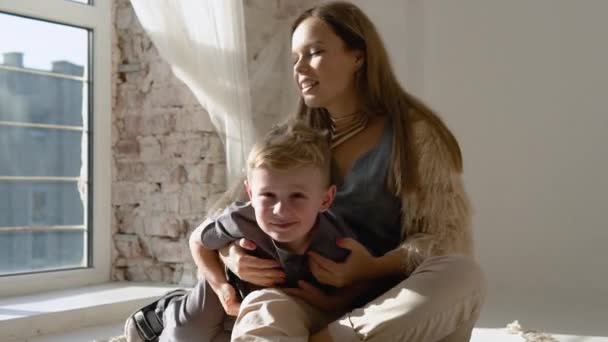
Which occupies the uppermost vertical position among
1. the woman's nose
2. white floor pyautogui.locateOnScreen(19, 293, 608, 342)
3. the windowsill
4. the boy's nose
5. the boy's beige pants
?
the woman's nose

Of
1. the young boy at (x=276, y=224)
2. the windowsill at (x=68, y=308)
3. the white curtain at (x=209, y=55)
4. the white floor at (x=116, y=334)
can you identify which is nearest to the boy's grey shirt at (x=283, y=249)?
the young boy at (x=276, y=224)

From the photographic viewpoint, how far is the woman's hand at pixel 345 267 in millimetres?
1666

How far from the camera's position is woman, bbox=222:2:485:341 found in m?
1.58

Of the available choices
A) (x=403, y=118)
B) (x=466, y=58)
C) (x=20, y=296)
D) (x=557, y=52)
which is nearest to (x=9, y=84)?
(x=20, y=296)

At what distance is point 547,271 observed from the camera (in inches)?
140

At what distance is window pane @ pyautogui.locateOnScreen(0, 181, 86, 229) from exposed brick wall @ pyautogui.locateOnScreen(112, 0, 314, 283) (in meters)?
0.21

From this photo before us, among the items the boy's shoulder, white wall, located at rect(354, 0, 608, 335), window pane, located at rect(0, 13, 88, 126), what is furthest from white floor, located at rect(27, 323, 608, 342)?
the boy's shoulder

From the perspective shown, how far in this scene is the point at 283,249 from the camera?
1.70 metres

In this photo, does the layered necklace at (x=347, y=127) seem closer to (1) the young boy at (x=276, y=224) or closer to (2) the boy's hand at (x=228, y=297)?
(1) the young boy at (x=276, y=224)

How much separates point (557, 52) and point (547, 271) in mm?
1061

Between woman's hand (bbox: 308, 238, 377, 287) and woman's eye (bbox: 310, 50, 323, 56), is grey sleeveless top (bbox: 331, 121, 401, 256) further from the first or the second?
woman's eye (bbox: 310, 50, 323, 56)

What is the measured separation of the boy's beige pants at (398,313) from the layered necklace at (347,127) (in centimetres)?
53

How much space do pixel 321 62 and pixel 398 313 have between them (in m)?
0.76

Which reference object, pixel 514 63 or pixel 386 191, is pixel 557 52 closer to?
pixel 514 63
